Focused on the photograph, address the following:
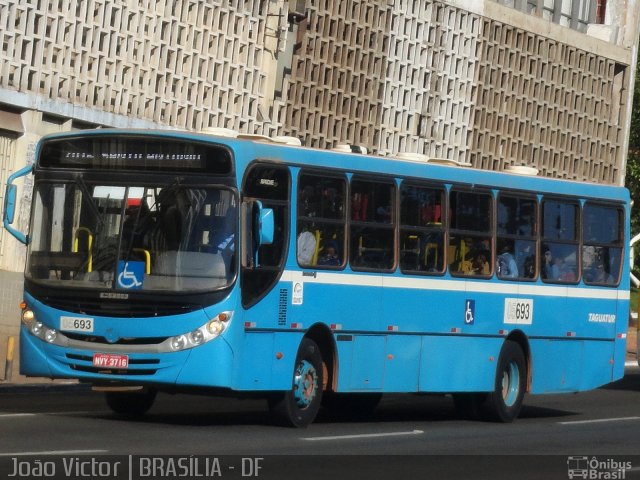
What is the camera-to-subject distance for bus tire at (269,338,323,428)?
1739 centimetres

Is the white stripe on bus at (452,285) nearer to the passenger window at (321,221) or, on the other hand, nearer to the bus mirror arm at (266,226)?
the passenger window at (321,221)

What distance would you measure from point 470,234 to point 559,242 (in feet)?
6.21

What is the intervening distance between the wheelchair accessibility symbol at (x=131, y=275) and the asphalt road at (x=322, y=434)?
1256 mm

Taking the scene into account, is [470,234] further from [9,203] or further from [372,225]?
[9,203]

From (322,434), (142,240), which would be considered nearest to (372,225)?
(322,434)

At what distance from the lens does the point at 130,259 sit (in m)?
16.6

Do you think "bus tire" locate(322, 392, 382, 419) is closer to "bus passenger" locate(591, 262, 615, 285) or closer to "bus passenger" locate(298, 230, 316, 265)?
"bus passenger" locate(298, 230, 316, 265)

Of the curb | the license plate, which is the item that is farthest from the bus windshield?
the curb

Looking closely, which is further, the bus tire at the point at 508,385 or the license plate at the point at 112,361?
the bus tire at the point at 508,385

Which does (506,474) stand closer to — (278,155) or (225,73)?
(278,155)

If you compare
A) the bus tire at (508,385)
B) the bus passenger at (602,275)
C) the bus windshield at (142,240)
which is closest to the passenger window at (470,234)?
the bus tire at (508,385)

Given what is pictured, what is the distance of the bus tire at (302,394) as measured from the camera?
685 inches

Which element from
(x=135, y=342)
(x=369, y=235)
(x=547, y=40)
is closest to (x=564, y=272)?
(x=369, y=235)

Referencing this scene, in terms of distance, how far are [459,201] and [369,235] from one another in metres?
1.83
